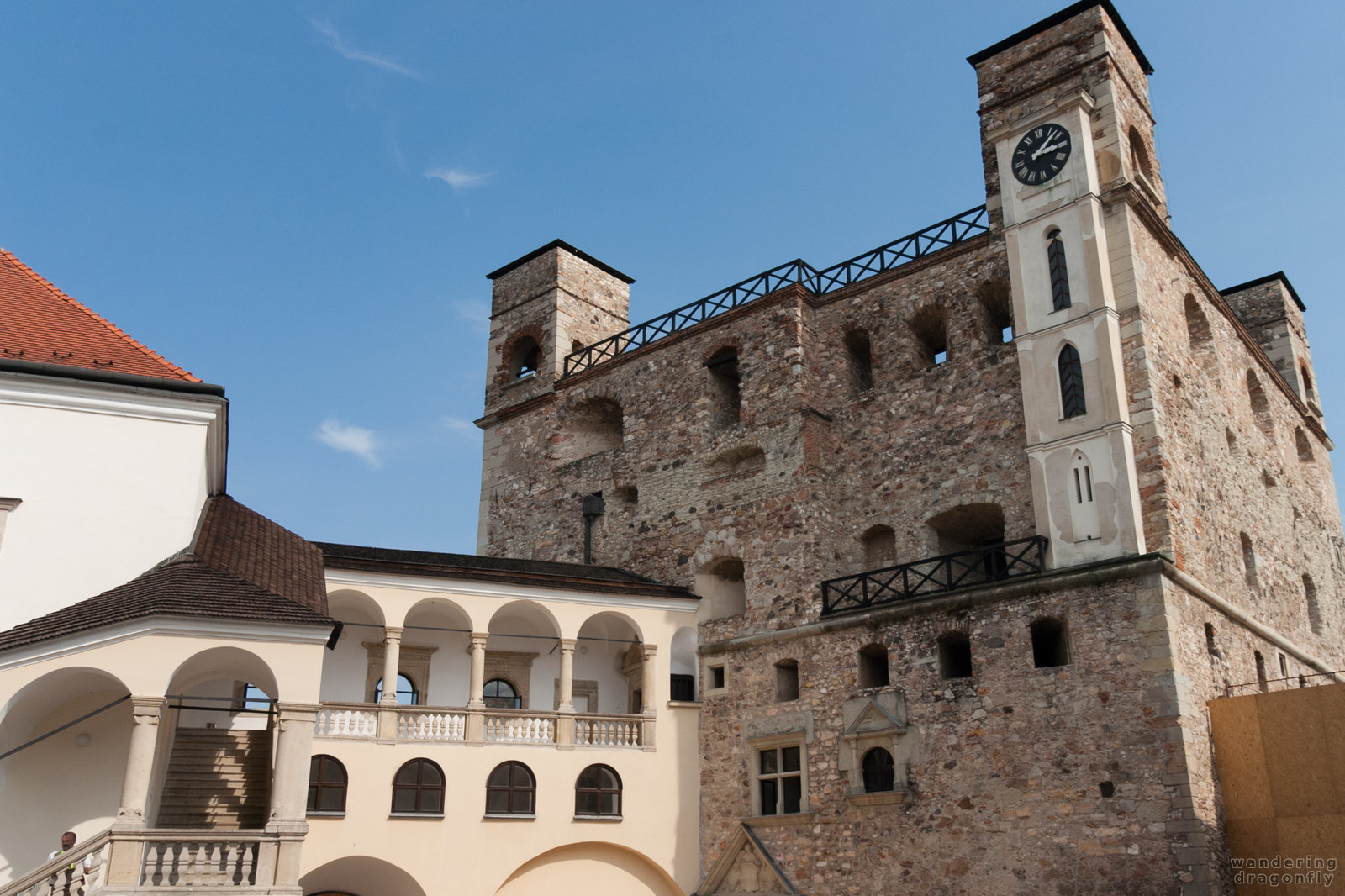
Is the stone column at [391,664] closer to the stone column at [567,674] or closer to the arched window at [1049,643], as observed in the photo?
the stone column at [567,674]

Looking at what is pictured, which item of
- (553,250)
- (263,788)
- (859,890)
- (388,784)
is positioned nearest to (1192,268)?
(859,890)

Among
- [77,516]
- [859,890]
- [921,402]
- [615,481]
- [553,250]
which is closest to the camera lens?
[77,516]

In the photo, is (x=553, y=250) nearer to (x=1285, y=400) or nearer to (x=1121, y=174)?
(x=1121, y=174)

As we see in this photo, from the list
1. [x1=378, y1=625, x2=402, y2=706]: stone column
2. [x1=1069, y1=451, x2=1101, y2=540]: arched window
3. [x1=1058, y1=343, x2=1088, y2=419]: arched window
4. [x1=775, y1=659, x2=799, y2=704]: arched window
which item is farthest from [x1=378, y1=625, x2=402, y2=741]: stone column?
[x1=1058, y1=343, x2=1088, y2=419]: arched window

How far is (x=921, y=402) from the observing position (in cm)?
2048

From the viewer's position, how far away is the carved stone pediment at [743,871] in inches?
747

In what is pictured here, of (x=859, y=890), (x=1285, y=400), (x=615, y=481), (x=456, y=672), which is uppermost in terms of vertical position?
(x=1285, y=400)

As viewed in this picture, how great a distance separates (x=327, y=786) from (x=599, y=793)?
445 cm

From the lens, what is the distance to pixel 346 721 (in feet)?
60.1

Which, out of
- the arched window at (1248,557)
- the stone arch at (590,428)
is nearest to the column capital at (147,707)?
the stone arch at (590,428)

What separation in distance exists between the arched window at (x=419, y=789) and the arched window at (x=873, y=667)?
697cm

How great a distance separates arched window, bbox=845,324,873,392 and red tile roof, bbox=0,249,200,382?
11.9m

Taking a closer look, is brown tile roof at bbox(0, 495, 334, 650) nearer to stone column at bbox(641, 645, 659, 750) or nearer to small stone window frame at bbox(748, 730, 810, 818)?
stone column at bbox(641, 645, 659, 750)

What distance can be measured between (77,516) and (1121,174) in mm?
16040
